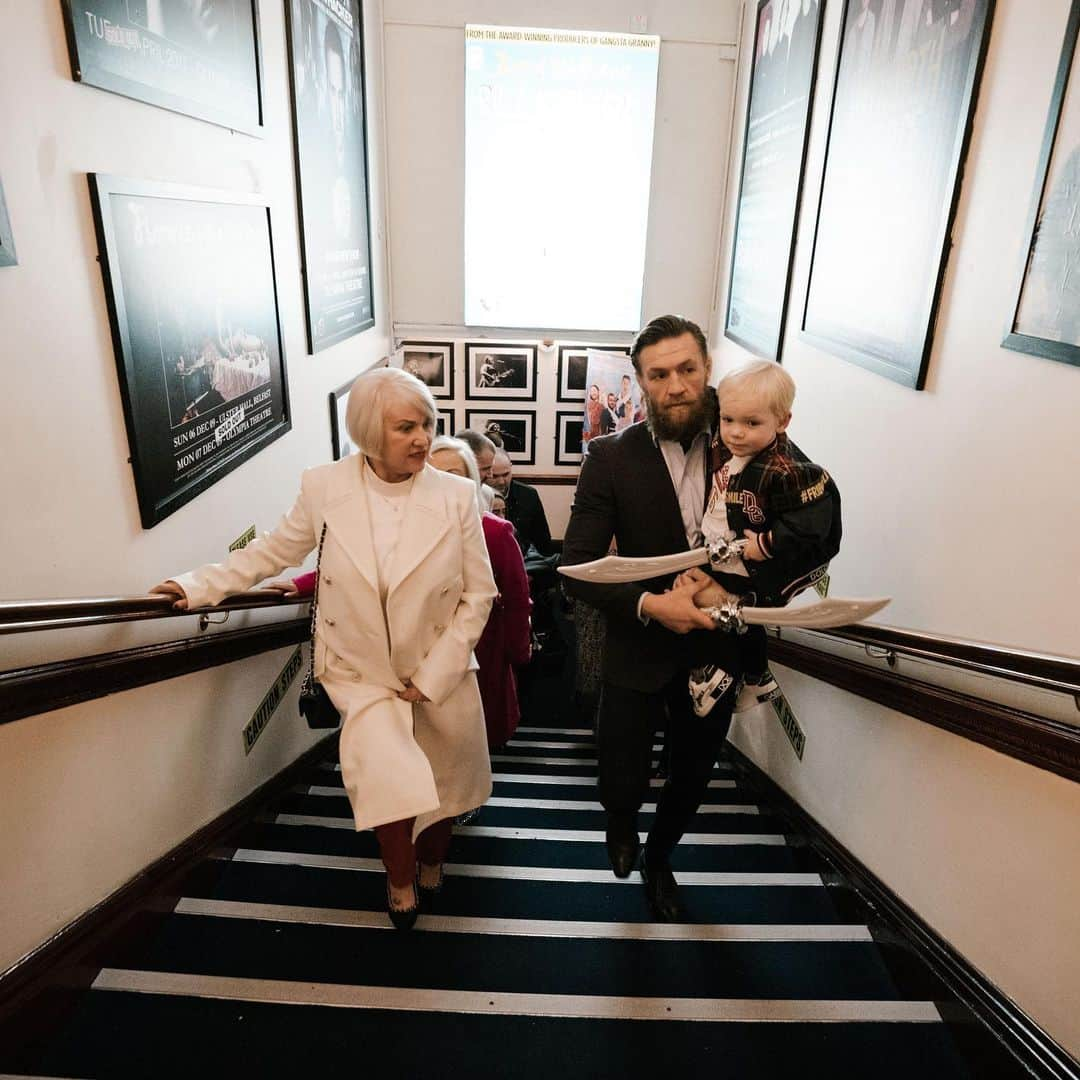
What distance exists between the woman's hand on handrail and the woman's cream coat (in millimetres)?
14

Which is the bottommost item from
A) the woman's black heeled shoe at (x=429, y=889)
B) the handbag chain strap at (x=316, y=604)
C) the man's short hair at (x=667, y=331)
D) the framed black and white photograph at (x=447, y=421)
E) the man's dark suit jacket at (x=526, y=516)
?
the woman's black heeled shoe at (x=429, y=889)

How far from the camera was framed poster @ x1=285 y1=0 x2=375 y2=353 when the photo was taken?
3580mm

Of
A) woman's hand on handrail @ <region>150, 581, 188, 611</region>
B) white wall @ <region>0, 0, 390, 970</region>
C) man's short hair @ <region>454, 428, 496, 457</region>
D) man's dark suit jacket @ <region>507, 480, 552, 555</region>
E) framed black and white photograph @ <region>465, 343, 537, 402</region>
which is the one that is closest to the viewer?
white wall @ <region>0, 0, 390, 970</region>

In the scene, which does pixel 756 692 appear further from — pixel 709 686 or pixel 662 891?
pixel 662 891

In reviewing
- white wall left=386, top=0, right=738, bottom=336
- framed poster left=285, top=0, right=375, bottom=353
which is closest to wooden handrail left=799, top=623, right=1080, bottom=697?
framed poster left=285, top=0, right=375, bottom=353

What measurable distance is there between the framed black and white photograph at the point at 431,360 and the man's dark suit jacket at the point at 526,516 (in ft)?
5.30

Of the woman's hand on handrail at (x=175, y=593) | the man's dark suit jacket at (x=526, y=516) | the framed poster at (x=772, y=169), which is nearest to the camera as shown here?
the woman's hand on handrail at (x=175, y=593)

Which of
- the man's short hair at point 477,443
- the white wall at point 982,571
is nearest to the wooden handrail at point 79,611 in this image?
the man's short hair at point 477,443

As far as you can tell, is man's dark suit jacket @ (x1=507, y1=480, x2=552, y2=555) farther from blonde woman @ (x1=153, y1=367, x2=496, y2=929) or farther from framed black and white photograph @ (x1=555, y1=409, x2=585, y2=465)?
blonde woman @ (x1=153, y1=367, x2=496, y2=929)

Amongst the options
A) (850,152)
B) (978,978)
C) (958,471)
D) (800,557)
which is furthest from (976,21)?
(978,978)

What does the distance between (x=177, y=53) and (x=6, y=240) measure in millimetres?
1146

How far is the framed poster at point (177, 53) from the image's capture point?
1.86 meters

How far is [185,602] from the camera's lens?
1975 mm

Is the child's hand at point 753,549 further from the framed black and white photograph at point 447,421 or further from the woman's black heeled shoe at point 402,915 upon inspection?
the framed black and white photograph at point 447,421
